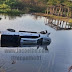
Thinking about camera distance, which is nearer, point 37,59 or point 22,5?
point 37,59

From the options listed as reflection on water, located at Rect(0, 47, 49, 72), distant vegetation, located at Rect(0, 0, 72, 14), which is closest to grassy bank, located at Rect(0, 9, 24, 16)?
distant vegetation, located at Rect(0, 0, 72, 14)

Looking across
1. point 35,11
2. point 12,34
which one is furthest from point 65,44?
point 35,11

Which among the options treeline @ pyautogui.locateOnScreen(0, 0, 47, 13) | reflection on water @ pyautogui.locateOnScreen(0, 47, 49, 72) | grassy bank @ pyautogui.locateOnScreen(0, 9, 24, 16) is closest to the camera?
reflection on water @ pyautogui.locateOnScreen(0, 47, 49, 72)

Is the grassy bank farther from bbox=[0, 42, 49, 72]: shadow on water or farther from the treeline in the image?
bbox=[0, 42, 49, 72]: shadow on water

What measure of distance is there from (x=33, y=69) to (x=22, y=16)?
252 inches

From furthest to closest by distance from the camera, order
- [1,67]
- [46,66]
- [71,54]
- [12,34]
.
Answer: [12,34]
[71,54]
[46,66]
[1,67]

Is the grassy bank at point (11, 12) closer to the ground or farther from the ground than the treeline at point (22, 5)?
closer to the ground

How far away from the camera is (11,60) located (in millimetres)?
3391

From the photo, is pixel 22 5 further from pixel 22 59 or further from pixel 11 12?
pixel 22 59

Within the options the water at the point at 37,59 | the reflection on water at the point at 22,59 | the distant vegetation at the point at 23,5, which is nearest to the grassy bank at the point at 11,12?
the distant vegetation at the point at 23,5

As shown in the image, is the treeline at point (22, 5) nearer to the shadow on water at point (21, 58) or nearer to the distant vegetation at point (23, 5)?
the distant vegetation at point (23, 5)

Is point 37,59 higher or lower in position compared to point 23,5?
lower

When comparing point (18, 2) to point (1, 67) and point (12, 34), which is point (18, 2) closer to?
point (12, 34)

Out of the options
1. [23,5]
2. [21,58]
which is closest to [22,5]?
[23,5]
